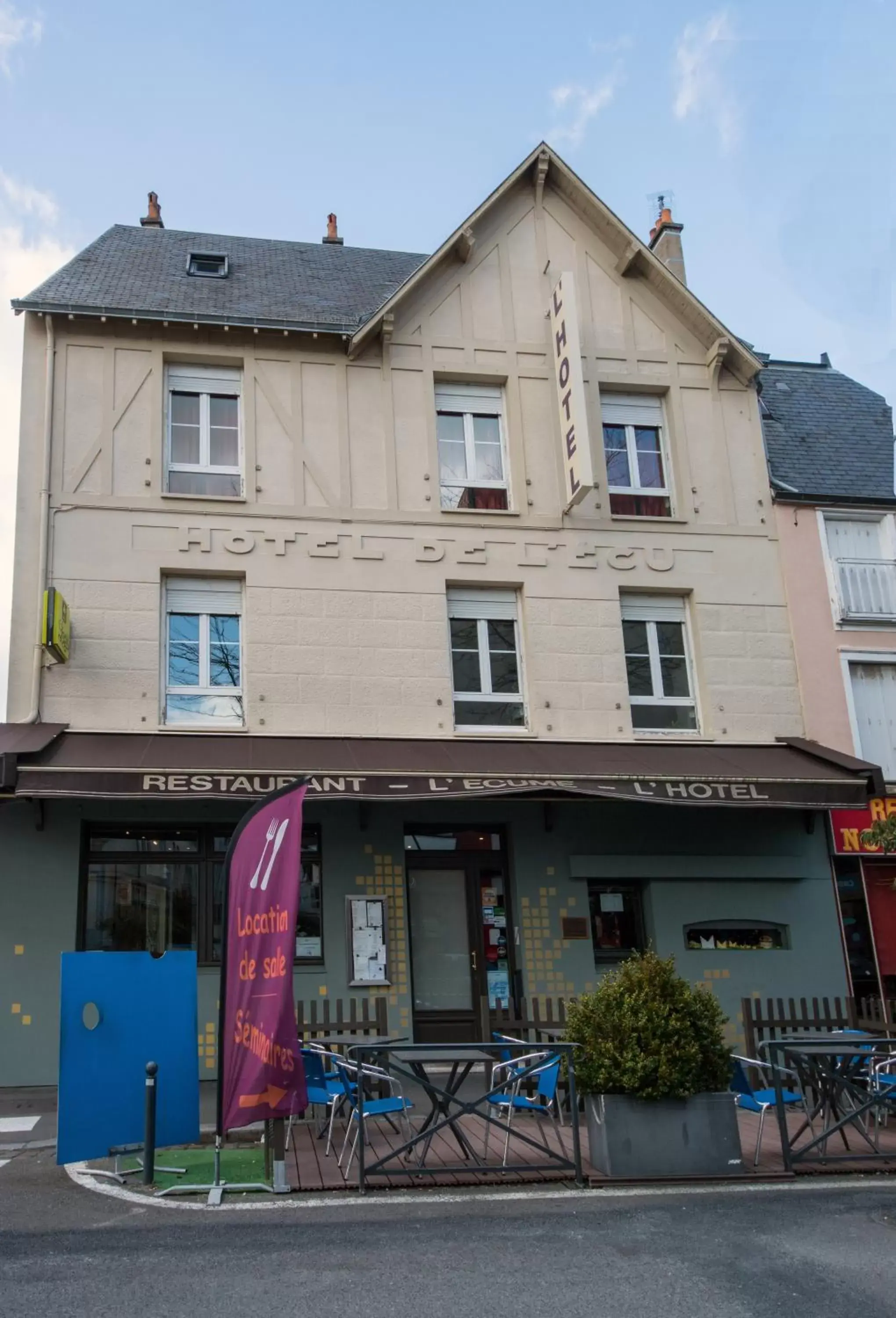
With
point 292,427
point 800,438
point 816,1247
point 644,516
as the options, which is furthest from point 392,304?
point 816,1247

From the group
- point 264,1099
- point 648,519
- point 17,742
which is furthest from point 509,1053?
point 648,519

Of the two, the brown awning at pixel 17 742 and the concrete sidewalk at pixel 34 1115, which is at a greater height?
the brown awning at pixel 17 742

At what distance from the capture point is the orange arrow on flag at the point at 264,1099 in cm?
713

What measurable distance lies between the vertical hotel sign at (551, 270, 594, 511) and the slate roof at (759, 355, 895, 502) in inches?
120

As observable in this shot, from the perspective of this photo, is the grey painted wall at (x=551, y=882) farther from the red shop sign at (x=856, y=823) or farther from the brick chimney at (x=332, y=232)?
the brick chimney at (x=332, y=232)

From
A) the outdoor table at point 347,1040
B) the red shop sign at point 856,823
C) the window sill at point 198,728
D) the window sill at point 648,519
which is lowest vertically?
the outdoor table at point 347,1040

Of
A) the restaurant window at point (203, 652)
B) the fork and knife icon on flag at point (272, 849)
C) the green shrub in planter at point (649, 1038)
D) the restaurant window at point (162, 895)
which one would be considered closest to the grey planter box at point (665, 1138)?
the green shrub in planter at point (649, 1038)

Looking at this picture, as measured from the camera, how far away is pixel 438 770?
12.0 m

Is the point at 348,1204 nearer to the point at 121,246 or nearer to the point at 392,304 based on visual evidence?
the point at 392,304

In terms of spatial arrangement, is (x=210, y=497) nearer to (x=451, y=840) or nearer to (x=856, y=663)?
(x=451, y=840)

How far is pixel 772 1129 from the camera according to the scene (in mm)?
9430

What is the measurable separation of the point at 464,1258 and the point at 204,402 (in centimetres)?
1098

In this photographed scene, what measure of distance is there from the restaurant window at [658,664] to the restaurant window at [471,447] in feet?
7.39

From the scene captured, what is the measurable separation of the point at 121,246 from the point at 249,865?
469 inches
